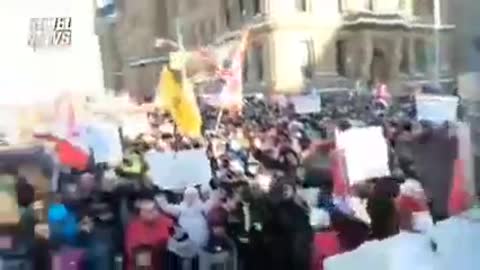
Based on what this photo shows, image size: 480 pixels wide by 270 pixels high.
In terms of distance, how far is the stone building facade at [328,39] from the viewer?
5.29 feet

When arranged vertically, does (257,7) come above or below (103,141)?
above

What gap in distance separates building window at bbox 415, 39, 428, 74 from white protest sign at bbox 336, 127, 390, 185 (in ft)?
0.35

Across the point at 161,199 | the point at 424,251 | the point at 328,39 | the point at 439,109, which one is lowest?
the point at 424,251

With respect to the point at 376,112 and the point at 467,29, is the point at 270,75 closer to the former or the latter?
the point at 376,112

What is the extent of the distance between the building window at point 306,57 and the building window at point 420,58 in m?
0.16

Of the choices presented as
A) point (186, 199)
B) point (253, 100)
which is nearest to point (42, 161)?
point (186, 199)

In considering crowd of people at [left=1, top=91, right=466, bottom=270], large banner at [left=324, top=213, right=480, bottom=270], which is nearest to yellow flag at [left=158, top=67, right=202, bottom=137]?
crowd of people at [left=1, top=91, right=466, bottom=270]

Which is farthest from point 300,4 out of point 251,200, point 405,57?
point 251,200

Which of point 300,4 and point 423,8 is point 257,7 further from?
point 423,8

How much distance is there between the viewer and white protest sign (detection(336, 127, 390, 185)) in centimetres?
166

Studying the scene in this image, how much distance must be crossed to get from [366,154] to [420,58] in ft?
0.55

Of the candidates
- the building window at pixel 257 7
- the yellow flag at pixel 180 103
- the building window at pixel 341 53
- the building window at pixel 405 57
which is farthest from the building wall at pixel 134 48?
the building window at pixel 405 57

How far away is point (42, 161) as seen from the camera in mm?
1568

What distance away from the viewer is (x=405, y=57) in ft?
5.43
